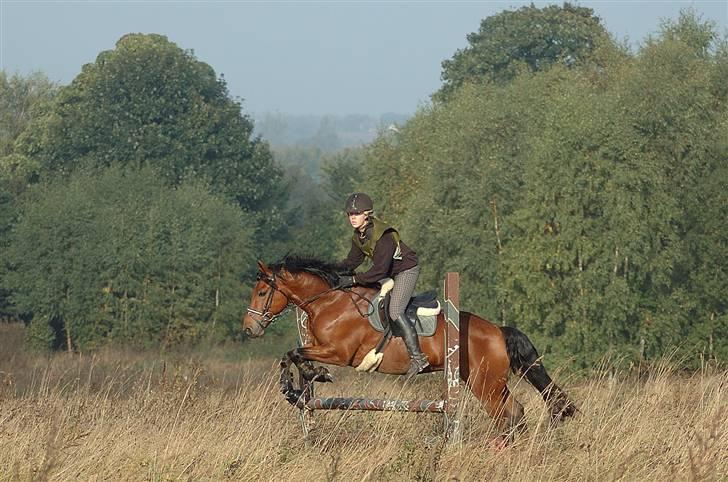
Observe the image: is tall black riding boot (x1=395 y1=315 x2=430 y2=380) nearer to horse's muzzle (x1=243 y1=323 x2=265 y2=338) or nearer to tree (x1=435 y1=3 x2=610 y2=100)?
horse's muzzle (x1=243 y1=323 x2=265 y2=338)

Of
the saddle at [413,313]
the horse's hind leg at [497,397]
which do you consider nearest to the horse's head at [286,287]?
the saddle at [413,313]

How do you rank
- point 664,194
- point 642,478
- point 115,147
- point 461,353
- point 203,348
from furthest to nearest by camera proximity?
point 115,147 < point 203,348 < point 664,194 < point 461,353 < point 642,478

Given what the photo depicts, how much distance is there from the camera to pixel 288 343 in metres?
60.5

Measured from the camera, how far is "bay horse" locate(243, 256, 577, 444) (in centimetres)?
1272

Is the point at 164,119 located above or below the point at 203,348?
above

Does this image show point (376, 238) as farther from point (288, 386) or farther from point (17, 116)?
point (17, 116)

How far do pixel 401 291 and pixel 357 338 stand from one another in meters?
0.77

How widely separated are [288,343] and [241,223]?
7642 millimetres

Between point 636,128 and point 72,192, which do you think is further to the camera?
point 72,192

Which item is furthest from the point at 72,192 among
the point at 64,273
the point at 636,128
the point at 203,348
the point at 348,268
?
the point at 348,268

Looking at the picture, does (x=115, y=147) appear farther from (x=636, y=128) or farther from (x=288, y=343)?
(x=636, y=128)

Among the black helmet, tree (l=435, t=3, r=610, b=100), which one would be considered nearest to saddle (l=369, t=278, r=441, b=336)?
the black helmet

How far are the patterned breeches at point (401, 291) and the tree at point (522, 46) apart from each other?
64.7m

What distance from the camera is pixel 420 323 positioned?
12.9 meters
